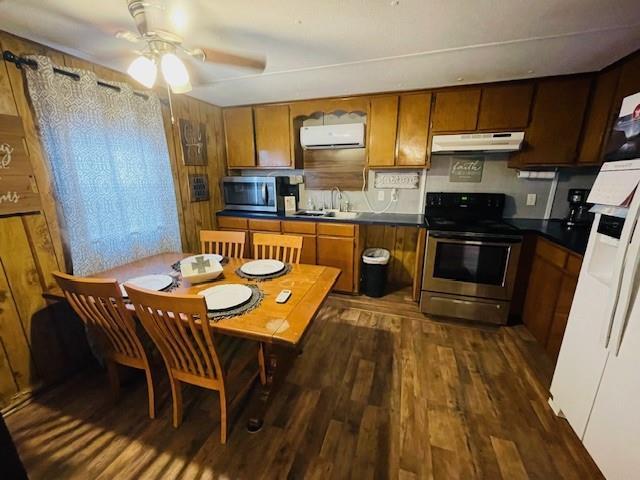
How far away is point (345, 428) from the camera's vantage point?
4.86 ft

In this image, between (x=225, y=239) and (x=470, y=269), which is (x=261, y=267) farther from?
(x=470, y=269)

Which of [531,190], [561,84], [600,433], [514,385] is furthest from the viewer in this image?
[531,190]

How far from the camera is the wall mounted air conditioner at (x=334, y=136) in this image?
111 inches

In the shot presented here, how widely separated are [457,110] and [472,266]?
1.50 m

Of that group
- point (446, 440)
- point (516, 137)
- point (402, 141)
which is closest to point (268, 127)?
point (402, 141)

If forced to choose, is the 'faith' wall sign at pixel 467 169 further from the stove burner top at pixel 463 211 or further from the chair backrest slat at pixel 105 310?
the chair backrest slat at pixel 105 310

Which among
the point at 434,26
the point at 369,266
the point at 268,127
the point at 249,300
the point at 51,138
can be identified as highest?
the point at 434,26

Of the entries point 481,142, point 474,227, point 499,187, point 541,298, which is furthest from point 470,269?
point 481,142

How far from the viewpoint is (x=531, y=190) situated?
273 centimetres

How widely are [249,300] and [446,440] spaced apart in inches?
51.8

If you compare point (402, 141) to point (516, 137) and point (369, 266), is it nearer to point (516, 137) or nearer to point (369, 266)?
point (516, 137)

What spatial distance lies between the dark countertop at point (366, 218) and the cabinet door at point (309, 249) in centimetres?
21

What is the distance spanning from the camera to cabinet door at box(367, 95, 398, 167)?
2.71 meters

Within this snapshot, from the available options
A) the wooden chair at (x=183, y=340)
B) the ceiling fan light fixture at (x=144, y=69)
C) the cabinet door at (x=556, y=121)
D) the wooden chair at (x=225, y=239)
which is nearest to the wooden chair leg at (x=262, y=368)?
the wooden chair at (x=183, y=340)
